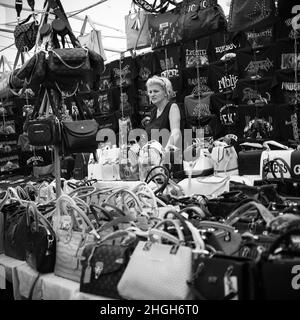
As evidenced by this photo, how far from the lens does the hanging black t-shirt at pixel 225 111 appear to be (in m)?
6.18

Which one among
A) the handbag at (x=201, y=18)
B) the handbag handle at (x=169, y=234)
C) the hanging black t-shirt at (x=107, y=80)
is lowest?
the handbag handle at (x=169, y=234)

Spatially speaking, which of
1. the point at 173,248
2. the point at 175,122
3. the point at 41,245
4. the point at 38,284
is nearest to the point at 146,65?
the point at 175,122

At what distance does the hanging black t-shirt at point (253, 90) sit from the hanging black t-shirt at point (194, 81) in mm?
598

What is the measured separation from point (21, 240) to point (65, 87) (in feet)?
3.69

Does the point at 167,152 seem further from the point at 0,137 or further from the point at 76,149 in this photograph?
the point at 0,137

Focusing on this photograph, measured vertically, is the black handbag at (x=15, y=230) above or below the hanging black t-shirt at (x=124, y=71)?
below

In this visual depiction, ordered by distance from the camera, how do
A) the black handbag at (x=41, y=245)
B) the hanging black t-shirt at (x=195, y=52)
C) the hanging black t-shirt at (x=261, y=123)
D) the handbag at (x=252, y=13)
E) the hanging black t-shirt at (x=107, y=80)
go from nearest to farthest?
the black handbag at (x=41, y=245)
the handbag at (x=252, y=13)
the hanging black t-shirt at (x=261, y=123)
the hanging black t-shirt at (x=195, y=52)
the hanging black t-shirt at (x=107, y=80)

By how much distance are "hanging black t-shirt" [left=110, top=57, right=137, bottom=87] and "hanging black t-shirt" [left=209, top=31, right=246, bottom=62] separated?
152 centimetres

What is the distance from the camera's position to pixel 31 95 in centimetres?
853

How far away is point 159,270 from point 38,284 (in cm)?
96

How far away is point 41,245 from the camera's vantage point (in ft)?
7.36

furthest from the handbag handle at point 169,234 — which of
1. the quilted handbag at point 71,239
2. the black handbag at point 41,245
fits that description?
the black handbag at point 41,245

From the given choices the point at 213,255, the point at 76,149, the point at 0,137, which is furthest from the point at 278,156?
the point at 0,137

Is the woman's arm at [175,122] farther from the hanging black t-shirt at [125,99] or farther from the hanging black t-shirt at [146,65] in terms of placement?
the hanging black t-shirt at [125,99]
